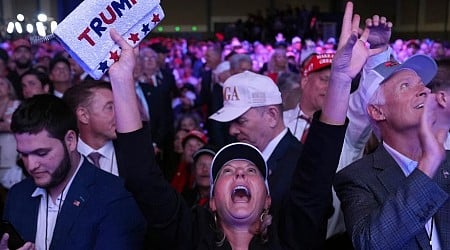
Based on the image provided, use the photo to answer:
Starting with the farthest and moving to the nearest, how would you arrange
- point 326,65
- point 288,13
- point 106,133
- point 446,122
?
point 288,13 → point 326,65 → point 106,133 → point 446,122

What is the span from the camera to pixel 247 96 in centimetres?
303

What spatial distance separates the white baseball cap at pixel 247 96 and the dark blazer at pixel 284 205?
0.88 metres

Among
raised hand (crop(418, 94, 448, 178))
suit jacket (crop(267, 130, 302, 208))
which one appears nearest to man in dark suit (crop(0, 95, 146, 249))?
suit jacket (crop(267, 130, 302, 208))

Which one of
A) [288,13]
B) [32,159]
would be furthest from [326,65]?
[288,13]

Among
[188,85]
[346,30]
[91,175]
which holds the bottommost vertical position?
[188,85]

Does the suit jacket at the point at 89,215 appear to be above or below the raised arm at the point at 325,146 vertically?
below

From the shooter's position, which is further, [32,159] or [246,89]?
[246,89]

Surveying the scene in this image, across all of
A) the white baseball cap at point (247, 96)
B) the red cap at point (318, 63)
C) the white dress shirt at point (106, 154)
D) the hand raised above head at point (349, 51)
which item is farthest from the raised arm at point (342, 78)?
the red cap at point (318, 63)

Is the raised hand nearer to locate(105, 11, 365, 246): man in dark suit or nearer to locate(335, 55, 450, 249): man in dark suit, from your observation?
locate(335, 55, 450, 249): man in dark suit

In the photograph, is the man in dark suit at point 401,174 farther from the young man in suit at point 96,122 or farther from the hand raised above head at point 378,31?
the young man in suit at point 96,122

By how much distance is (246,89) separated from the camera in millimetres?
3051

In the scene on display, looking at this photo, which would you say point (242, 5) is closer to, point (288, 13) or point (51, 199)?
point (288, 13)

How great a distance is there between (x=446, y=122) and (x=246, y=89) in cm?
111

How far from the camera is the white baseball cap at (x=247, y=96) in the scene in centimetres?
300
